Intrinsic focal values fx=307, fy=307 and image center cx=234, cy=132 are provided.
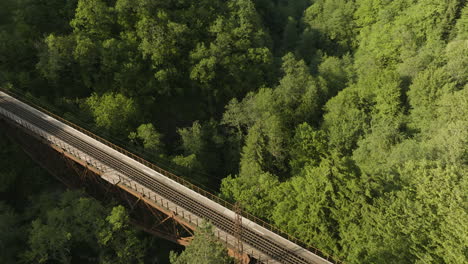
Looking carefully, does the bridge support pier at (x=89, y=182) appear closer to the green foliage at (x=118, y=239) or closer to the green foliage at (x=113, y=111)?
the green foliage at (x=118, y=239)

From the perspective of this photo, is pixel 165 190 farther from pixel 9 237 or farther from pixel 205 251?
pixel 9 237

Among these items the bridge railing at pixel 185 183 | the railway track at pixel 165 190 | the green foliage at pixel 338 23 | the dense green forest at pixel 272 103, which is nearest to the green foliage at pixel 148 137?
the dense green forest at pixel 272 103

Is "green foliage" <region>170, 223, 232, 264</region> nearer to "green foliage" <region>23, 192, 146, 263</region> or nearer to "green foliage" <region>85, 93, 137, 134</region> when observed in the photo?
"green foliage" <region>23, 192, 146, 263</region>

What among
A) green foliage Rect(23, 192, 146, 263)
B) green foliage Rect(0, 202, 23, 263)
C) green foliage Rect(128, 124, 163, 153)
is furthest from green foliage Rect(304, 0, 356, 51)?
green foliage Rect(0, 202, 23, 263)

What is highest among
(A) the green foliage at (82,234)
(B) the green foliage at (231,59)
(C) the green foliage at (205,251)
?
(B) the green foliage at (231,59)

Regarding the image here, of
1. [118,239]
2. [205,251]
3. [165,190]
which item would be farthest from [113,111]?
[205,251]

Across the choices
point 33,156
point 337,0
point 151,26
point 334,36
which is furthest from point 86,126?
point 337,0
